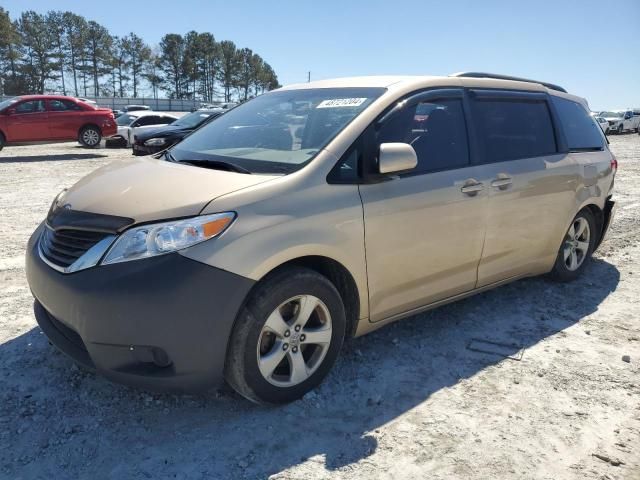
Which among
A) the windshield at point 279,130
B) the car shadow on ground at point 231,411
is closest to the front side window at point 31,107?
the windshield at point 279,130

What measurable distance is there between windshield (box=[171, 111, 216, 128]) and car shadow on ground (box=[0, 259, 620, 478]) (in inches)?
440

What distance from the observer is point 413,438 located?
2691 millimetres

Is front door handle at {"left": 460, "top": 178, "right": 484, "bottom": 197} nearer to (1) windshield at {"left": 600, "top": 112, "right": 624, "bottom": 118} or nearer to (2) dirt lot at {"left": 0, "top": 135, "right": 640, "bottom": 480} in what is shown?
(2) dirt lot at {"left": 0, "top": 135, "right": 640, "bottom": 480}

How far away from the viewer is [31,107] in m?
15.6

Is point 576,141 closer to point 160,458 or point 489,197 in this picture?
point 489,197

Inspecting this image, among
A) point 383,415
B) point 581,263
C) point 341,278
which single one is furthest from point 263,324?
point 581,263

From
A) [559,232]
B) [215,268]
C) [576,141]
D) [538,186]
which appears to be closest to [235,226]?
[215,268]

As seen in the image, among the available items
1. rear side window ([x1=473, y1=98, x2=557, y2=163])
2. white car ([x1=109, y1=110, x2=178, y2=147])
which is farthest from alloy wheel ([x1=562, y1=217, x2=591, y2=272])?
white car ([x1=109, y1=110, x2=178, y2=147])

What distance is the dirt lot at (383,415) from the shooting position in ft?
8.11

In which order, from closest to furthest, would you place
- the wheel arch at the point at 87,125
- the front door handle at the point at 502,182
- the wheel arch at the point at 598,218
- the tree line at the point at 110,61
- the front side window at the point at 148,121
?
the front door handle at the point at 502,182, the wheel arch at the point at 598,218, the wheel arch at the point at 87,125, the front side window at the point at 148,121, the tree line at the point at 110,61

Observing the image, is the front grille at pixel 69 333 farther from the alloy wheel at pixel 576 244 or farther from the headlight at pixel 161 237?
the alloy wheel at pixel 576 244

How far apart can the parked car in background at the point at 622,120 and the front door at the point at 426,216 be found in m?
38.1

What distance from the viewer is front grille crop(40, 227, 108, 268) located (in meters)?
2.64

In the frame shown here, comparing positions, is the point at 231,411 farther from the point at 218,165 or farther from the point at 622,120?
the point at 622,120
